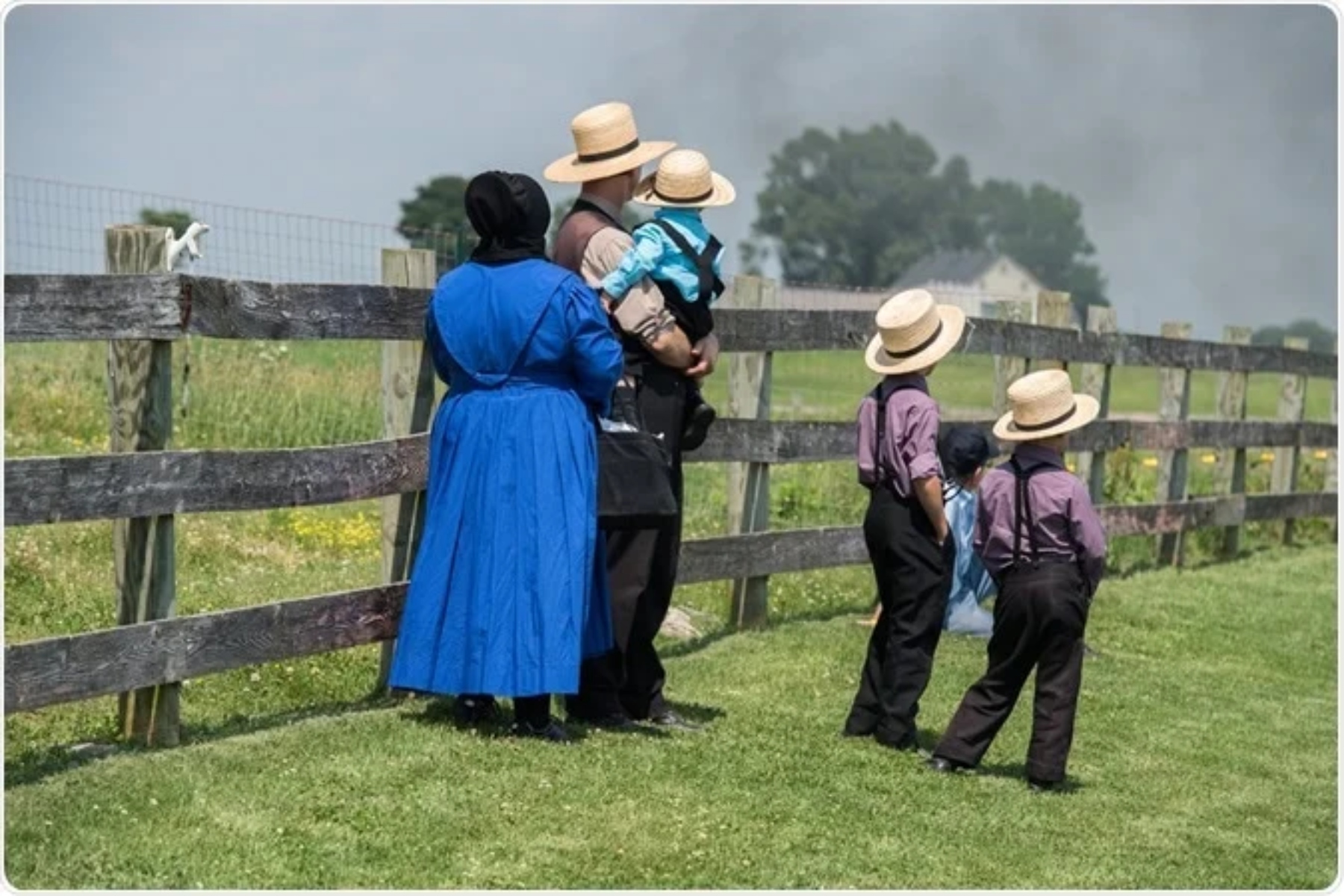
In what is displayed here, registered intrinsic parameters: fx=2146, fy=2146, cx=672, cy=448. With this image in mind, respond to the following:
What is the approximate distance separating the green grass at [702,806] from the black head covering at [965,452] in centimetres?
125

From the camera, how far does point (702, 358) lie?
7949 millimetres

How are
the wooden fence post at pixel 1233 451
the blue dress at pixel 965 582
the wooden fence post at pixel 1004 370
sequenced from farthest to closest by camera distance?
the wooden fence post at pixel 1233 451, the wooden fence post at pixel 1004 370, the blue dress at pixel 965 582

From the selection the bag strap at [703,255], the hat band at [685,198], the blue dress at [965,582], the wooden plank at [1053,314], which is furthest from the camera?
the wooden plank at [1053,314]

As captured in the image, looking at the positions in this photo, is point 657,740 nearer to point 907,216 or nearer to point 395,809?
point 395,809

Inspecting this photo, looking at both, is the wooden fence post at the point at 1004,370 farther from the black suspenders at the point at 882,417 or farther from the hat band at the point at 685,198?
the hat band at the point at 685,198

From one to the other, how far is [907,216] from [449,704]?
145093 millimetres

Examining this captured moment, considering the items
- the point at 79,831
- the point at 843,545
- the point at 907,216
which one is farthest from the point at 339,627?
the point at 907,216

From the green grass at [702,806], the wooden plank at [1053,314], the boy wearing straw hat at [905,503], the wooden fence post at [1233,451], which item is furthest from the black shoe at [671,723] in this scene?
the wooden fence post at [1233,451]

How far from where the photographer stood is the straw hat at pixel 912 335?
7711 mm

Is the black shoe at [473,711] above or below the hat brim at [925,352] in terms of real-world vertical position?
below

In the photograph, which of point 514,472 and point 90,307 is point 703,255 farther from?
point 90,307

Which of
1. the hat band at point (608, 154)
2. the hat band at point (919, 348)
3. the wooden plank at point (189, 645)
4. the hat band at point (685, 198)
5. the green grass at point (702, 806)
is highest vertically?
the hat band at point (608, 154)

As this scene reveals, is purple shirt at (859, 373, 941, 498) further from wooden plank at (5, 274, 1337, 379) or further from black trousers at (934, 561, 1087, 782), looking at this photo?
wooden plank at (5, 274, 1337, 379)

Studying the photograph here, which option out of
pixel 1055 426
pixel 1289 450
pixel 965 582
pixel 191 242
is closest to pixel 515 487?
pixel 1055 426
